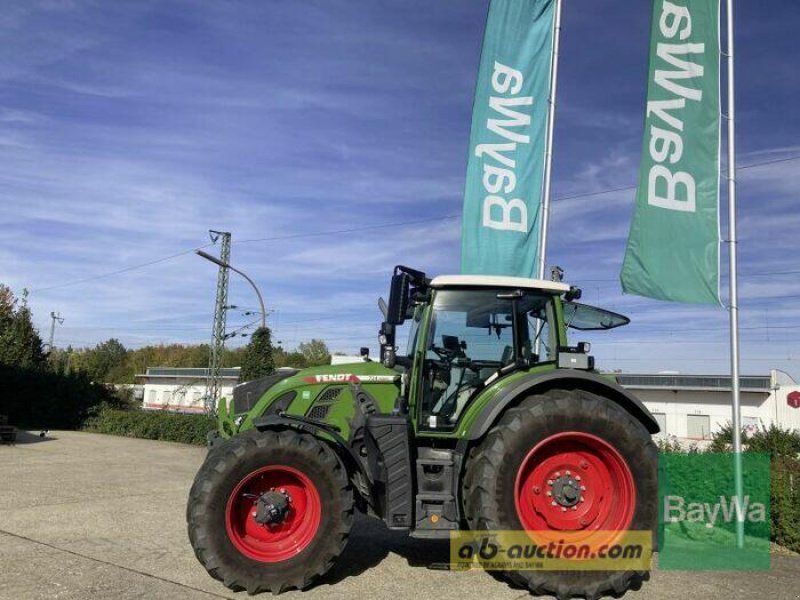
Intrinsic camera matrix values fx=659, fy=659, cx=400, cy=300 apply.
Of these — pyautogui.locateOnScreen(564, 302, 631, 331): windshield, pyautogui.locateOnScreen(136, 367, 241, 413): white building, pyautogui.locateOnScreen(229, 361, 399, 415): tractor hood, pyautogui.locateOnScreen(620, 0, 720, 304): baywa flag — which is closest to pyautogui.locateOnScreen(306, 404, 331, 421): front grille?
pyautogui.locateOnScreen(229, 361, 399, 415): tractor hood

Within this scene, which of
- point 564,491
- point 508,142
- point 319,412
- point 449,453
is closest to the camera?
point 564,491

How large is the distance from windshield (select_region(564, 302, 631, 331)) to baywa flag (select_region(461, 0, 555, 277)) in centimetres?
313

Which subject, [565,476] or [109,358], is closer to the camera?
[565,476]

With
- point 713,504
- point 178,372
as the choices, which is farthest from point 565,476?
point 178,372

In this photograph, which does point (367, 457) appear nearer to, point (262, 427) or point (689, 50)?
point (262, 427)

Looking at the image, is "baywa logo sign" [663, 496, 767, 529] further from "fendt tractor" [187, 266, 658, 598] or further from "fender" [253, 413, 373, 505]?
"fender" [253, 413, 373, 505]

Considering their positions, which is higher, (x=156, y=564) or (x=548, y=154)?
(x=548, y=154)

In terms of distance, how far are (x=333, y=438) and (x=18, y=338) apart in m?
31.1

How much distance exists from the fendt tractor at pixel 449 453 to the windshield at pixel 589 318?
0.86 ft

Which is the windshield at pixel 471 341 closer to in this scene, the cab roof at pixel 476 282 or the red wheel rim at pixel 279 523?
the cab roof at pixel 476 282

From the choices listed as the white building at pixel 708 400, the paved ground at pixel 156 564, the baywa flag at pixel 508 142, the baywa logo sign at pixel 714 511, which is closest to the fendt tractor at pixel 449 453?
the paved ground at pixel 156 564

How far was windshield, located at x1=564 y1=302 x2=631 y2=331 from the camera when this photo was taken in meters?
5.97

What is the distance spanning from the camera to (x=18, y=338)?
31.1 m

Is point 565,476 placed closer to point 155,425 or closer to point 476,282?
point 476,282
